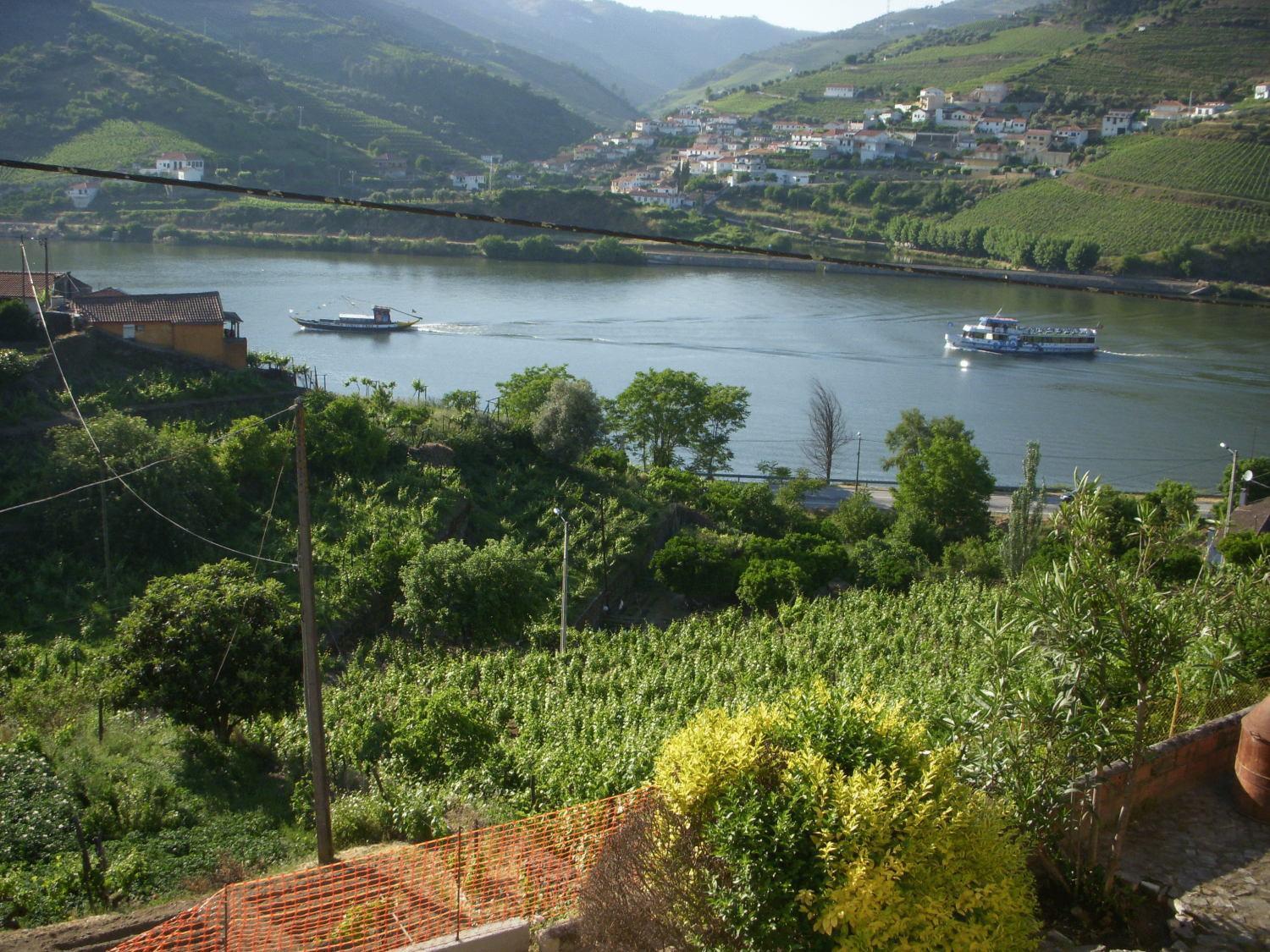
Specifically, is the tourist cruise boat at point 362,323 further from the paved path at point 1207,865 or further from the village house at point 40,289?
the paved path at point 1207,865

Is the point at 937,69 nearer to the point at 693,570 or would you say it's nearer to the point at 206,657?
the point at 693,570

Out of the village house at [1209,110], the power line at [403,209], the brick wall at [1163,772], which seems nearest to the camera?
the brick wall at [1163,772]

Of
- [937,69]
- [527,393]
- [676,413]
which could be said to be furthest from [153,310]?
[937,69]

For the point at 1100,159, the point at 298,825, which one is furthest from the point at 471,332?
the point at 1100,159

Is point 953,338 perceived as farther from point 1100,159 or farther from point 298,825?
point 298,825

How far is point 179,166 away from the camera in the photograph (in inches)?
1966

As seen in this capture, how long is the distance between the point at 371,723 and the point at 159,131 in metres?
54.0

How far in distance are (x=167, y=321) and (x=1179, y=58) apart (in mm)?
71275

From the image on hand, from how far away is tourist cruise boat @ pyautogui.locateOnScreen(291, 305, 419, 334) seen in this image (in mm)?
33938

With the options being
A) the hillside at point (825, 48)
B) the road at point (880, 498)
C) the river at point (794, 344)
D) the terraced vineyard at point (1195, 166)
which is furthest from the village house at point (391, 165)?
the hillside at point (825, 48)

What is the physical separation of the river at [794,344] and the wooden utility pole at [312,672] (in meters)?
20.7

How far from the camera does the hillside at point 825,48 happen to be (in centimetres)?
14438

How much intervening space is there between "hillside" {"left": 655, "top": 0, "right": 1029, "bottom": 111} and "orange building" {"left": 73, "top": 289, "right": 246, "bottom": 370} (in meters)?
120

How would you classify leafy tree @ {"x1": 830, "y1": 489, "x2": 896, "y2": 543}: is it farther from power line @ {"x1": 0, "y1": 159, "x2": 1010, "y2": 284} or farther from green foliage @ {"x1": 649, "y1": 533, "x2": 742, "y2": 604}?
power line @ {"x1": 0, "y1": 159, "x2": 1010, "y2": 284}
